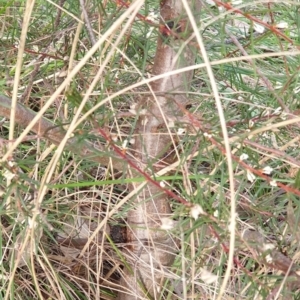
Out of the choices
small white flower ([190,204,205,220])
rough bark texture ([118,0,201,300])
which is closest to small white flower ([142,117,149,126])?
rough bark texture ([118,0,201,300])

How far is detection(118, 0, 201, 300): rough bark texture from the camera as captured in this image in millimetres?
595

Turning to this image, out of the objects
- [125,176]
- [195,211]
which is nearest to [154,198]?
[125,176]

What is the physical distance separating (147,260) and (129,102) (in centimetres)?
23

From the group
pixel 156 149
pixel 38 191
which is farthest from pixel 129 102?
pixel 38 191

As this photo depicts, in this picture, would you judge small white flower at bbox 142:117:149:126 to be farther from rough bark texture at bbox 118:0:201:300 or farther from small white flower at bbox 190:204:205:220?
small white flower at bbox 190:204:205:220

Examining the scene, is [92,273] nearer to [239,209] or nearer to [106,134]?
[239,209]

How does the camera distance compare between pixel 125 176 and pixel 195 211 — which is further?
pixel 125 176

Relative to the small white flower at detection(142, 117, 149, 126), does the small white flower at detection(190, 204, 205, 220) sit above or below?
below

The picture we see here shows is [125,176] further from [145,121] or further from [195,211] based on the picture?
[195,211]

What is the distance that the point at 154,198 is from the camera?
2.29 feet

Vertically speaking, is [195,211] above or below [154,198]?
above

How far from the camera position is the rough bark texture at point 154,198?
59cm

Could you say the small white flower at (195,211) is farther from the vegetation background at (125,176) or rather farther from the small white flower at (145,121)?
the small white flower at (145,121)

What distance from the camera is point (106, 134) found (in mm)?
524
